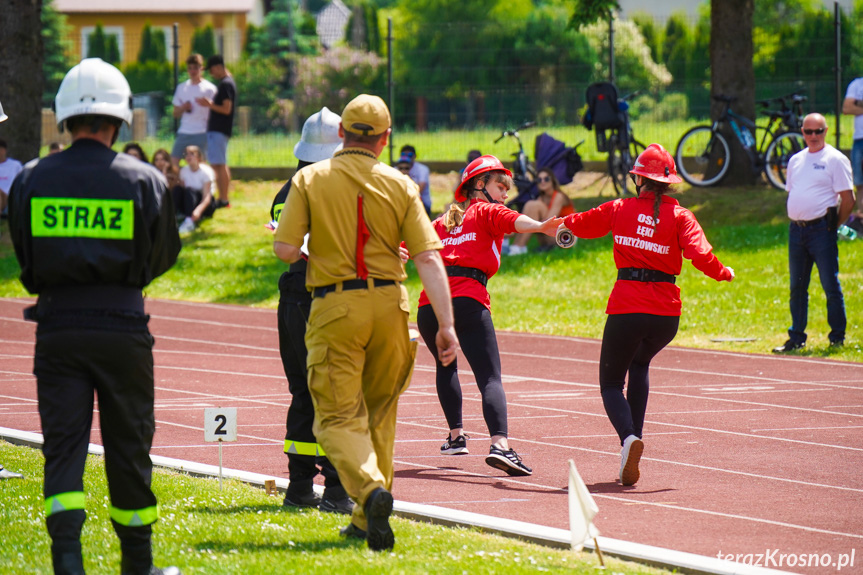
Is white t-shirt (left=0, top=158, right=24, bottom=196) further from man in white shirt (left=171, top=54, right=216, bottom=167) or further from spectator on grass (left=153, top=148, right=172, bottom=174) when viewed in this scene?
man in white shirt (left=171, top=54, right=216, bottom=167)

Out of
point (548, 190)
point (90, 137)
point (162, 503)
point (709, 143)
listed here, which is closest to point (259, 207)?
point (548, 190)

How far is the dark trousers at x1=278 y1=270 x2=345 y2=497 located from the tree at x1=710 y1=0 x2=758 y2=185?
558 inches

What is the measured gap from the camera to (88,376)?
4.88 m

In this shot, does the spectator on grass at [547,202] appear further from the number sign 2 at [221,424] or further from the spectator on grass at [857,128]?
the number sign 2 at [221,424]

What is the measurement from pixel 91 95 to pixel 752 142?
625 inches

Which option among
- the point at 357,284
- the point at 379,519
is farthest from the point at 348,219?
the point at 379,519

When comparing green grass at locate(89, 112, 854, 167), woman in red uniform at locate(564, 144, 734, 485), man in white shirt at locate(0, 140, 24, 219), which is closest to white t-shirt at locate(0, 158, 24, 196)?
man in white shirt at locate(0, 140, 24, 219)

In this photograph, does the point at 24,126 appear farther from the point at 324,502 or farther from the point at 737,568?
the point at 737,568

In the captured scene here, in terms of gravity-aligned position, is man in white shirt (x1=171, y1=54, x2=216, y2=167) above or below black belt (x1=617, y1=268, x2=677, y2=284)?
above

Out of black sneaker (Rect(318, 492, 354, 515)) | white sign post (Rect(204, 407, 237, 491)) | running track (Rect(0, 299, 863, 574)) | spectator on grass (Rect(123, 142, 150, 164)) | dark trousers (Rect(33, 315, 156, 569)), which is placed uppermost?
spectator on grass (Rect(123, 142, 150, 164))

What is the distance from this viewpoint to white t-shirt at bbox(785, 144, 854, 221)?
475 inches

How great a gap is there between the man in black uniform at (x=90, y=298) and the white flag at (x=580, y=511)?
1.72 metres

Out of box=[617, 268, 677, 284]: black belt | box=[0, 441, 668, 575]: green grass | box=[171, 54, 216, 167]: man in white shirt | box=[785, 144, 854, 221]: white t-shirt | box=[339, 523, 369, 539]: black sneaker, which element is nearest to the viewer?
box=[0, 441, 668, 575]: green grass

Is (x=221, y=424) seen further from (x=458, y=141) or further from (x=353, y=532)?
(x=458, y=141)
